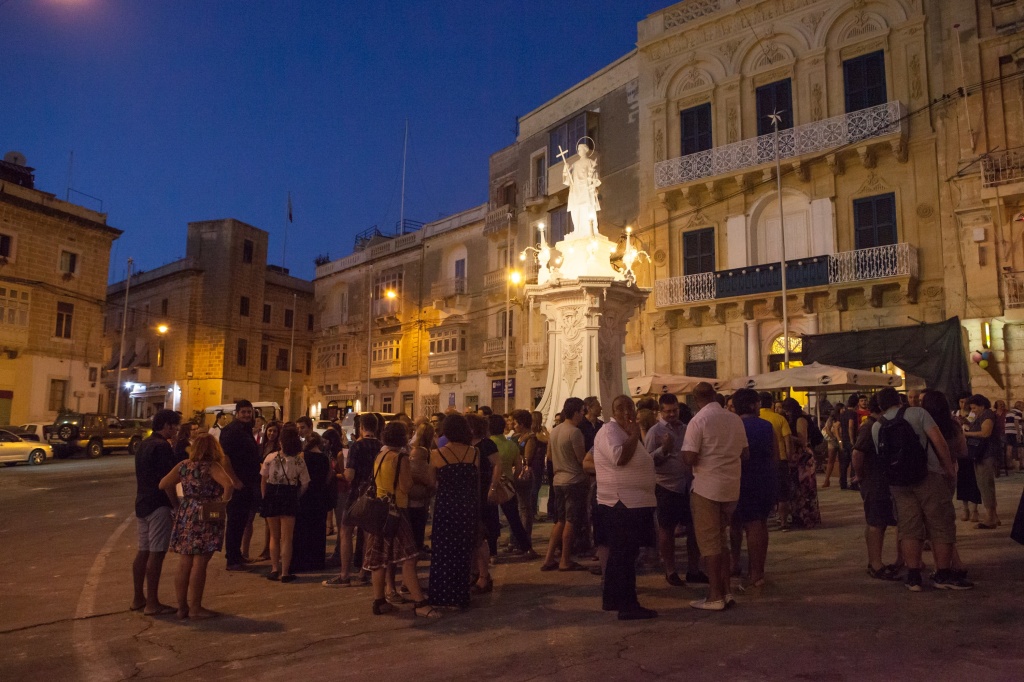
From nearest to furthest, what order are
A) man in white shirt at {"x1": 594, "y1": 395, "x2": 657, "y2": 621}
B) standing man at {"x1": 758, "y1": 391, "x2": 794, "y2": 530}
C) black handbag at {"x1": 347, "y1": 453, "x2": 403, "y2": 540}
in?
man in white shirt at {"x1": 594, "y1": 395, "x2": 657, "y2": 621}
black handbag at {"x1": 347, "y1": 453, "x2": 403, "y2": 540}
standing man at {"x1": 758, "y1": 391, "x2": 794, "y2": 530}

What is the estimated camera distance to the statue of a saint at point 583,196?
14969mm

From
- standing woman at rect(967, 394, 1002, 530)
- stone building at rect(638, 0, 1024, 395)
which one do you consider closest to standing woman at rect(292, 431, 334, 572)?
standing woman at rect(967, 394, 1002, 530)

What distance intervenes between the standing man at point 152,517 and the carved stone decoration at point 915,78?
2212cm

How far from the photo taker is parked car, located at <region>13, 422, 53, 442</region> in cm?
2715

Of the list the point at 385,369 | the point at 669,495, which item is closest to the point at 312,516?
the point at 669,495

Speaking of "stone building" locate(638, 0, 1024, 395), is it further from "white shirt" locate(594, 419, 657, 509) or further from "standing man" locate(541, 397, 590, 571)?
"white shirt" locate(594, 419, 657, 509)

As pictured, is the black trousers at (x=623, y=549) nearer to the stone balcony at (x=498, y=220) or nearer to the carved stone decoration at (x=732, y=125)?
the carved stone decoration at (x=732, y=125)

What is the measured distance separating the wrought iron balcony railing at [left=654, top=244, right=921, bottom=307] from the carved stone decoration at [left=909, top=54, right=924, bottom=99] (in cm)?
448

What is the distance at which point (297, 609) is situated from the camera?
252 inches

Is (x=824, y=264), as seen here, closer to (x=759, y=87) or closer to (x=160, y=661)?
(x=759, y=87)

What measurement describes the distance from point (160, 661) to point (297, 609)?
4.80 feet

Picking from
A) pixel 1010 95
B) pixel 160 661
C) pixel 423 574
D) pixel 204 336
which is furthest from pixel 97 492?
pixel 204 336

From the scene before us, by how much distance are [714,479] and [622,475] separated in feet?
2.35

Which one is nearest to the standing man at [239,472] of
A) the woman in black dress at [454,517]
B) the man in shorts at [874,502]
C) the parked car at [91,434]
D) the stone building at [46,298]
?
the woman in black dress at [454,517]
